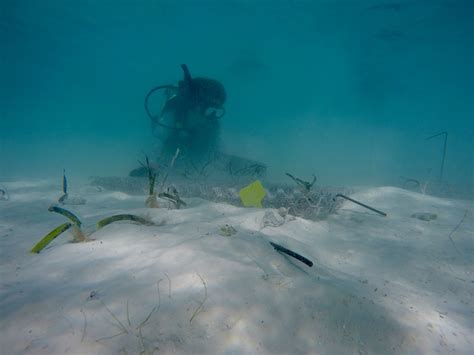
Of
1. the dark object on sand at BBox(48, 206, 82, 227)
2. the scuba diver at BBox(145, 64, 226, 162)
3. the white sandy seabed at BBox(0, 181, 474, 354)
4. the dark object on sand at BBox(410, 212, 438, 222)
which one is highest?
the scuba diver at BBox(145, 64, 226, 162)

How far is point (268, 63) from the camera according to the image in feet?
190

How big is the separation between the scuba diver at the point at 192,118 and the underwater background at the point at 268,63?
2.30 m

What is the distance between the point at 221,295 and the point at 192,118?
11444mm

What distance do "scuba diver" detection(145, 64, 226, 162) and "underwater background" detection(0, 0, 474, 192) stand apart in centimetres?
230

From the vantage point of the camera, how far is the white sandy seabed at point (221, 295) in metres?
1.64

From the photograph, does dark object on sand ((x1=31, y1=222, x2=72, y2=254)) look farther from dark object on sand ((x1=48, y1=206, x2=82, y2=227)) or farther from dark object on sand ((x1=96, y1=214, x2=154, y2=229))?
dark object on sand ((x1=96, y1=214, x2=154, y2=229))

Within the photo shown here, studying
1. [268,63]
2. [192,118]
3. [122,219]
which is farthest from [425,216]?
[268,63]

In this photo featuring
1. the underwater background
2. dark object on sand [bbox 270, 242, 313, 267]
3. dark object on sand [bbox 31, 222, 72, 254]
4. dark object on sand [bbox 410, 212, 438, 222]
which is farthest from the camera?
the underwater background

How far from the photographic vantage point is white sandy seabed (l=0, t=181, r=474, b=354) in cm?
164

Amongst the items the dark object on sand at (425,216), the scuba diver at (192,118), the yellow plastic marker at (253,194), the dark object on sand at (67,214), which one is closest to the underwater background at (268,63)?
the scuba diver at (192,118)

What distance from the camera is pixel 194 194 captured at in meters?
7.38

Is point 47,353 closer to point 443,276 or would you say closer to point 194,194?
point 443,276

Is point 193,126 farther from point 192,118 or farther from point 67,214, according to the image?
point 67,214

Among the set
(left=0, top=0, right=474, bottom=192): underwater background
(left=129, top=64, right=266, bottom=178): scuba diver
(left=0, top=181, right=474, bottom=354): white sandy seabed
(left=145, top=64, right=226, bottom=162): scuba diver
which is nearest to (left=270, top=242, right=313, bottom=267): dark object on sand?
(left=0, top=181, right=474, bottom=354): white sandy seabed
